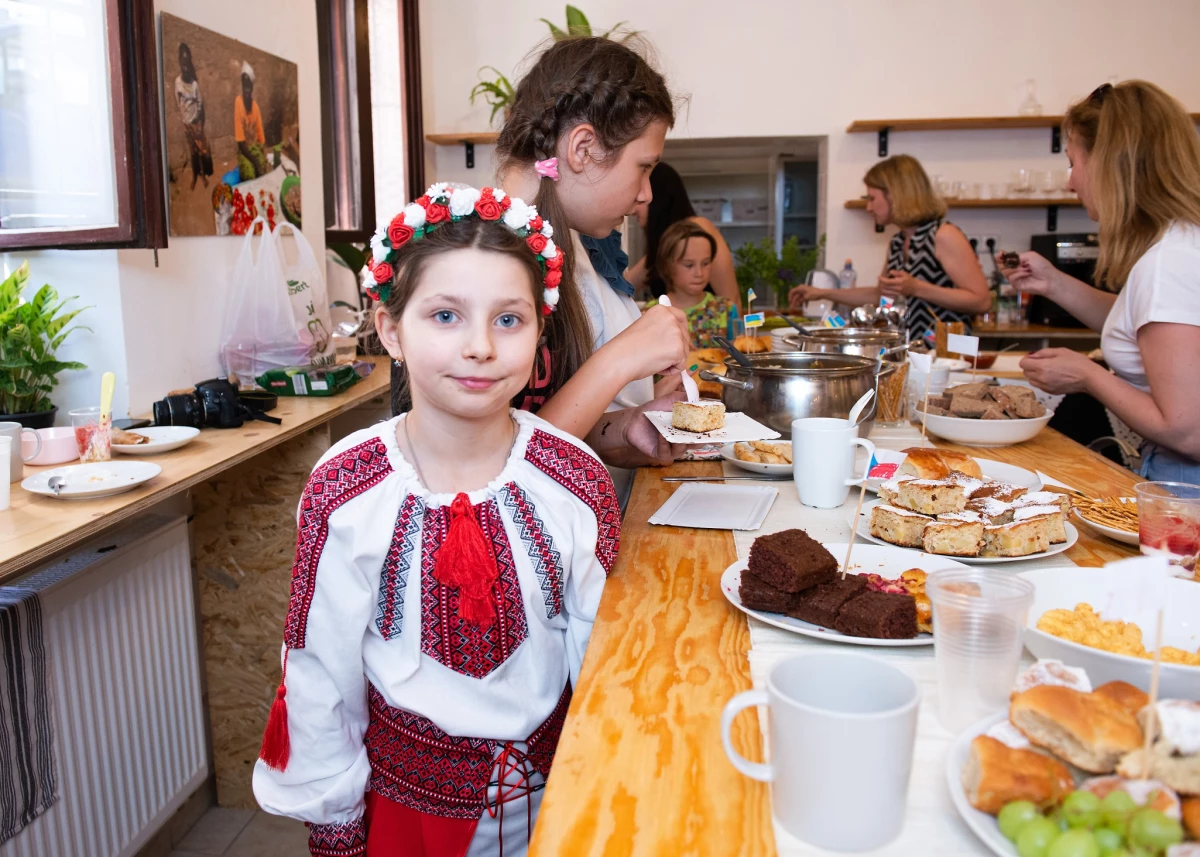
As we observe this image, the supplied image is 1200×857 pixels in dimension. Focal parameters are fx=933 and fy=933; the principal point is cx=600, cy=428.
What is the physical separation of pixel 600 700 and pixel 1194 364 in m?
1.75

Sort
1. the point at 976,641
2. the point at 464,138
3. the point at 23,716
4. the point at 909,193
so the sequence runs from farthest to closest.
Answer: the point at 464,138 < the point at 909,193 < the point at 23,716 < the point at 976,641

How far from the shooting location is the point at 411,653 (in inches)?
49.3

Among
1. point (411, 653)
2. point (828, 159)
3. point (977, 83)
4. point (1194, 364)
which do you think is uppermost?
point (977, 83)

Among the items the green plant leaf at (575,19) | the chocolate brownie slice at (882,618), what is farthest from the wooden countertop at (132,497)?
the green plant leaf at (575,19)

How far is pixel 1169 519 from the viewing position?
4.00 ft

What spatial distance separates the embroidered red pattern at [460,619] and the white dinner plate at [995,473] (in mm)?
622

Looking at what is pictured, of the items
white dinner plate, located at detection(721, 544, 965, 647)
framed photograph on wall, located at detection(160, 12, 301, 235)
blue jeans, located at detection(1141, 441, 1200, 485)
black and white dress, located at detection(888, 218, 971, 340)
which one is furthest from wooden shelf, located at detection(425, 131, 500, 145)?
white dinner plate, located at detection(721, 544, 965, 647)

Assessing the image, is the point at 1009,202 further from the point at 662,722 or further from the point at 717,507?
the point at 662,722

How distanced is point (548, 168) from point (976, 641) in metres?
1.12

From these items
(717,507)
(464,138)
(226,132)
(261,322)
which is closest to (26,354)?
(261,322)

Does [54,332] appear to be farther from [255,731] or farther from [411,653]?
[411,653]

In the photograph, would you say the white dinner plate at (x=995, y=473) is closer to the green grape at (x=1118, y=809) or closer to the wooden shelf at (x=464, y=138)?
the green grape at (x=1118, y=809)

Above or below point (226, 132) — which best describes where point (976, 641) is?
below

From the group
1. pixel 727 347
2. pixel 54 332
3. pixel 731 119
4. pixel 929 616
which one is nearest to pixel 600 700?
pixel 929 616
